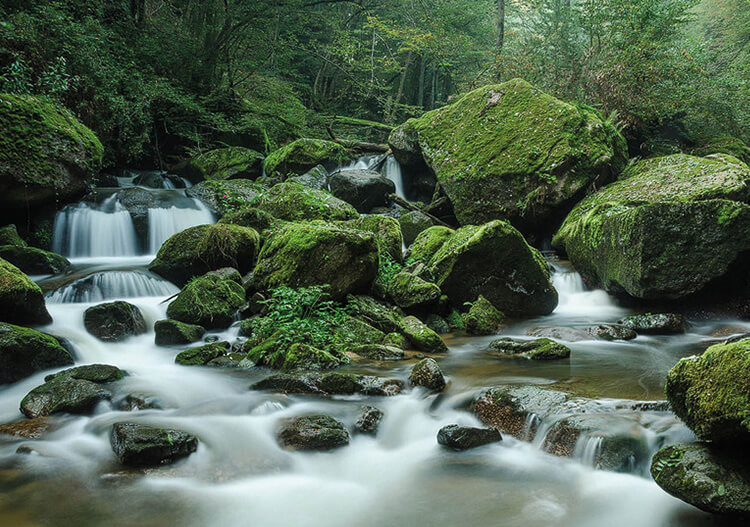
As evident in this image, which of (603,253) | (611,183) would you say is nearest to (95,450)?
(603,253)

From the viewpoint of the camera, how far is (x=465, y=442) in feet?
11.9

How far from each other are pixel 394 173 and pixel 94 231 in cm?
830

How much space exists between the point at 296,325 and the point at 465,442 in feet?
9.13

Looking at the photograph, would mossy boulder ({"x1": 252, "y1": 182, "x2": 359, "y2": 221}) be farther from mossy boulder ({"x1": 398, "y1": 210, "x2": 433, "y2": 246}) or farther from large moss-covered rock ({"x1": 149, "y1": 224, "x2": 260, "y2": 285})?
large moss-covered rock ({"x1": 149, "y1": 224, "x2": 260, "y2": 285})

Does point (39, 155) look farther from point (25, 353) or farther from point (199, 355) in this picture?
point (199, 355)

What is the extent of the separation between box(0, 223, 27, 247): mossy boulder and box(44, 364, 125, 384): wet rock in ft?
14.3

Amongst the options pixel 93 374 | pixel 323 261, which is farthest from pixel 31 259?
pixel 323 261

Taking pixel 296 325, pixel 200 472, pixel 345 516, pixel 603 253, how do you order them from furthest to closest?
pixel 603 253
pixel 296 325
pixel 200 472
pixel 345 516

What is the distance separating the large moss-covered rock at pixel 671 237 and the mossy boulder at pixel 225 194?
7003 millimetres

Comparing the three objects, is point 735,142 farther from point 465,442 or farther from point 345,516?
point 345,516

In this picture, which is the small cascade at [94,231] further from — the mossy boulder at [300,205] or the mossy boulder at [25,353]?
the mossy boulder at [25,353]

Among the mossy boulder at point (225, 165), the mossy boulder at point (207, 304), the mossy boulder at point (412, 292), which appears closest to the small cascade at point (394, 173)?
the mossy boulder at point (225, 165)

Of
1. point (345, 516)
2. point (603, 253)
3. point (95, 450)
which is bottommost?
point (345, 516)

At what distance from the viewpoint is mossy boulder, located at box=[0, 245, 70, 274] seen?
7.45m
